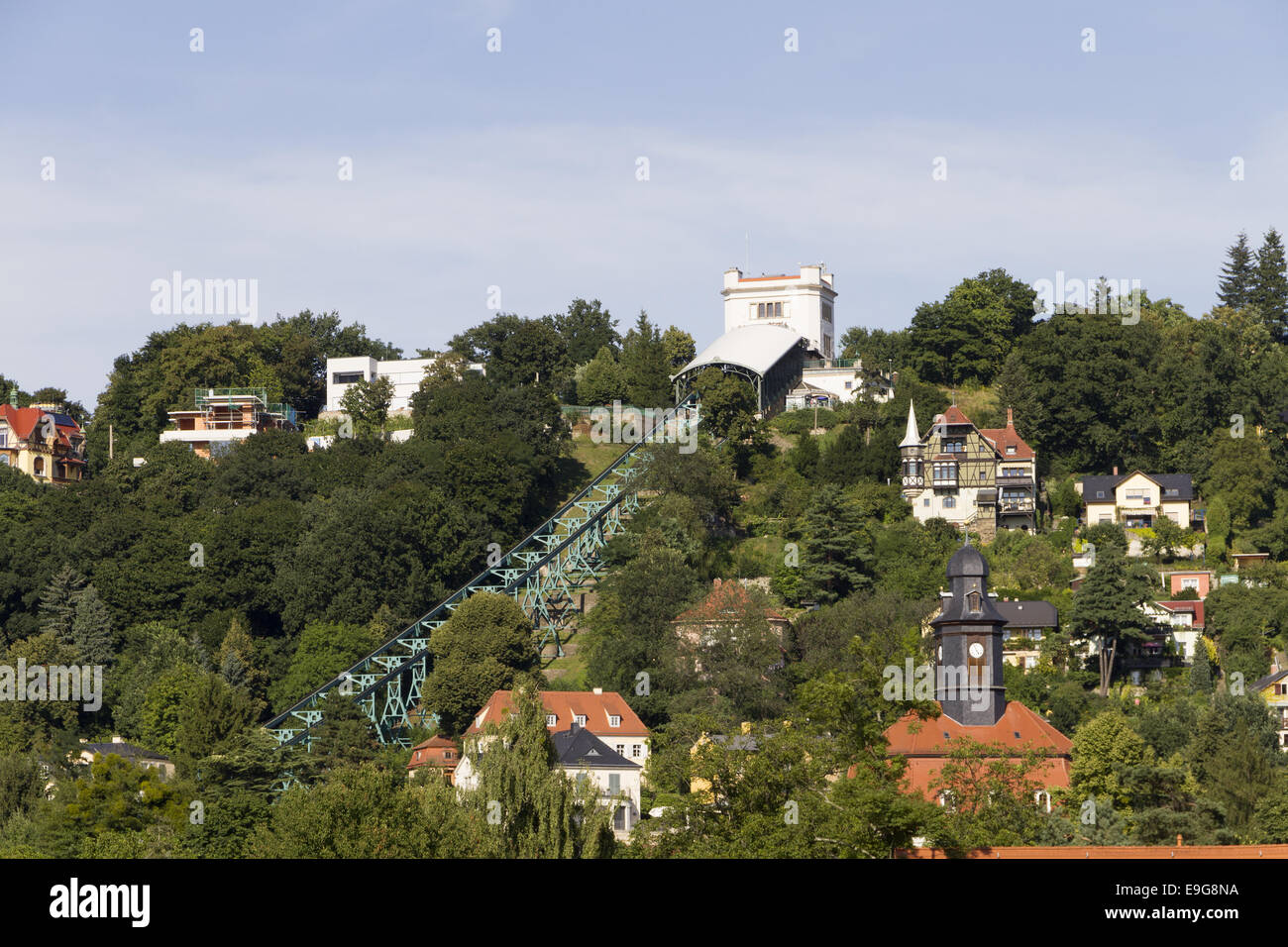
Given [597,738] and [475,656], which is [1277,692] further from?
[475,656]

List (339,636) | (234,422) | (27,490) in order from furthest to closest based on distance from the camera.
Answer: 1. (234,422)
2. (27,490)
3. (339,636)

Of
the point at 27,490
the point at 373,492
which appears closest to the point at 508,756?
the point at 373,492

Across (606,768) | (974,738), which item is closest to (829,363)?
(974,738)

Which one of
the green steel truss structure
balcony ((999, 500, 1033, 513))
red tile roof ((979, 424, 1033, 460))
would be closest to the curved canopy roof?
the green steel truss structure

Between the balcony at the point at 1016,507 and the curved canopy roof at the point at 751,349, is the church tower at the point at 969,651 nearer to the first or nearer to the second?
the balcony at the point at 1016,507
